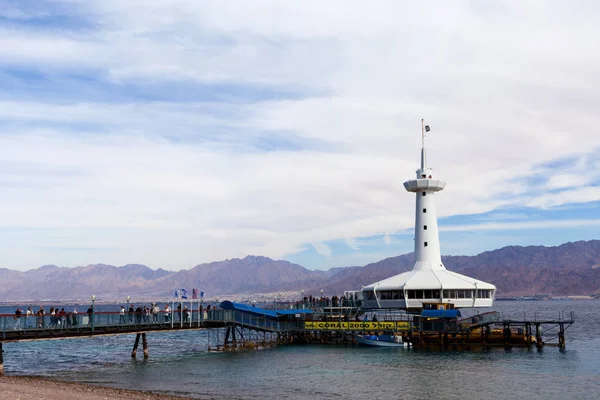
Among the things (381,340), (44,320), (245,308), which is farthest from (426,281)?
(44,320)

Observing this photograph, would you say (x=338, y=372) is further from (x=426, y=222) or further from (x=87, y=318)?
(x=426, y=222)

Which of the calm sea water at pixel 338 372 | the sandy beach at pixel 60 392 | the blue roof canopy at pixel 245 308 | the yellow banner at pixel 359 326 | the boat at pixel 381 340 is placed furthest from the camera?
the yellow banner at pixel 359 326

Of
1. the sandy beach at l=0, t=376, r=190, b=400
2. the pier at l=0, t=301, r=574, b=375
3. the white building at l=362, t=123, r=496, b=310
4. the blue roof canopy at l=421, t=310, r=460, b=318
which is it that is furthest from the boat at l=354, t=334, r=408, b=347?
the sandy beach at l=0, t=376, r=190, b=400

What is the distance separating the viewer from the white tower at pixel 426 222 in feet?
258

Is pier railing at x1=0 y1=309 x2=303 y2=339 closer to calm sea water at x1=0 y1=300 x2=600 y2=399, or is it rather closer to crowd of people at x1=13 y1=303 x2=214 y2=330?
crowd of people at x1=13 y1=303 x2=214 y2=330

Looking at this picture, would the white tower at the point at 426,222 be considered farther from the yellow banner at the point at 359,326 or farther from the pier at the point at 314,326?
the yellow banner at the point at 359,326

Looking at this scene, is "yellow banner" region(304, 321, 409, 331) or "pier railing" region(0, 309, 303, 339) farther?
"yellow banner" region(304, 321, 409, 331)

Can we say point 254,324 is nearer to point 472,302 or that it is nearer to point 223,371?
point 223,371

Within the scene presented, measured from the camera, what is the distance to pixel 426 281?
243 ft

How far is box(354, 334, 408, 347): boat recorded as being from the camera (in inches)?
2741

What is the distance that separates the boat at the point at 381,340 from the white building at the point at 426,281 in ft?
17.1

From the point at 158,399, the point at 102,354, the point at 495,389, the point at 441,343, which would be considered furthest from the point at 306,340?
the point at 158,399

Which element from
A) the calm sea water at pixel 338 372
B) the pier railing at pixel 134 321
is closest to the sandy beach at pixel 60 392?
the calm sea water at pixel 338 372

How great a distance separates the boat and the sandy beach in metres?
34.4
